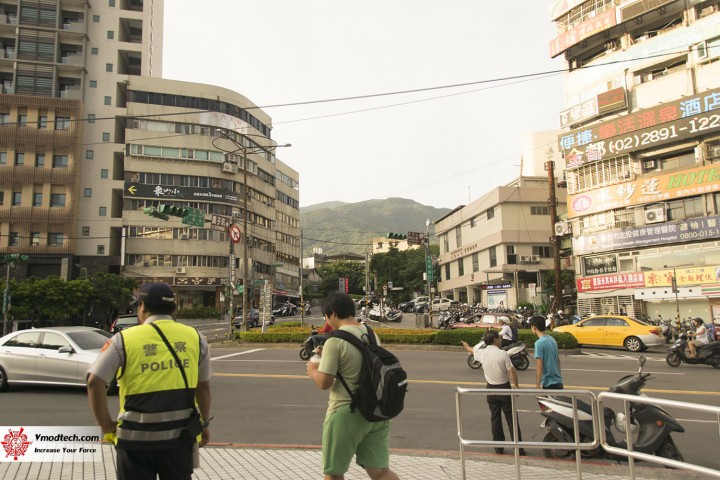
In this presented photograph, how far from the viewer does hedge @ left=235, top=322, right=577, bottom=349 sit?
67.4ft

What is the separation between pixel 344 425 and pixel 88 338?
9.49 m

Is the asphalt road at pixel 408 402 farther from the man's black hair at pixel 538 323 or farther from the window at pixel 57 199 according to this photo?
the window at pixel 57 199

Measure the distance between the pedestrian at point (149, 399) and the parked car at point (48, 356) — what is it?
8.52 m

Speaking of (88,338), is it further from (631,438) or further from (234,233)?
(234,233)

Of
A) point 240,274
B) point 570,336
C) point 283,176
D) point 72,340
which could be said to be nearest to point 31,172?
point 240,274

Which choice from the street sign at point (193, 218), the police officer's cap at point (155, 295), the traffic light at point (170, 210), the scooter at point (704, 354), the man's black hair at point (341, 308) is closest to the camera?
the police officer's cap at point (155, 295)

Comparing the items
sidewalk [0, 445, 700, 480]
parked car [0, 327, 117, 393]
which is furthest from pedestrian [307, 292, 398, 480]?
parked car [0, 327, 117, 393]

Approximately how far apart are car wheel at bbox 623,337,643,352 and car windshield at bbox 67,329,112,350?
19234 millimetres

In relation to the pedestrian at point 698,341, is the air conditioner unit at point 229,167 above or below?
above

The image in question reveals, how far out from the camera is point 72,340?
34.9ft

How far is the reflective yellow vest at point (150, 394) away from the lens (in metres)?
2.91

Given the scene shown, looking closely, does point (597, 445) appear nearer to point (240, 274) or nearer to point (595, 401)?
point (595, 401)
